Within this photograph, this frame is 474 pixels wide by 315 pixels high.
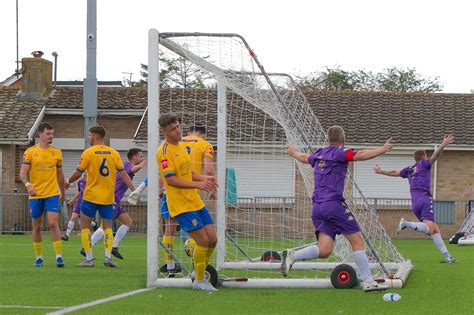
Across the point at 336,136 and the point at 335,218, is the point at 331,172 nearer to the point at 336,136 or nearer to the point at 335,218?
the point at 336,136

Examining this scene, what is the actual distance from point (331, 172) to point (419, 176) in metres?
5.98

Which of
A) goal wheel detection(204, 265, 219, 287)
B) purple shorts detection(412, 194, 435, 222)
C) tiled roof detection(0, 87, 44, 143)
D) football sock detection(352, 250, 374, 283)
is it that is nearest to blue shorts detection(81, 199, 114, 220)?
goal wheel detection(204, 265, 219, 287)

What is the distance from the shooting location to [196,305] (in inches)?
351

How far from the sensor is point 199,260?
1010 centimetres

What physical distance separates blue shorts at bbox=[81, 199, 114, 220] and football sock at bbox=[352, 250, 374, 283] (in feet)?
16.0

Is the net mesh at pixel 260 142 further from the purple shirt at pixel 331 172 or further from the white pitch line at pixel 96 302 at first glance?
the white pitch line at pixel 96 302

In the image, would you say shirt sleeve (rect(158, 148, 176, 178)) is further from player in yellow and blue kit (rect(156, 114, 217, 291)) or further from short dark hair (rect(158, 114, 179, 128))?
short dark hair (rect(158, 114, 179, 128))

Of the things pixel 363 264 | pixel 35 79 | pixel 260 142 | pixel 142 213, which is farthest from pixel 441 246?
pixel 35 79

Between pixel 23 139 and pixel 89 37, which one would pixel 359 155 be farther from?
pixel 23 139

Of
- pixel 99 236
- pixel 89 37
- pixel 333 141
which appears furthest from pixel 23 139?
pixel 333 141

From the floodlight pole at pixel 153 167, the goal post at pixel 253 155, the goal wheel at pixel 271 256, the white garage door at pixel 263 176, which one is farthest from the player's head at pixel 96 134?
the goal wheel at pixel 271 256

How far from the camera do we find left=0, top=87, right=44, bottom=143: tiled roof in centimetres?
2967

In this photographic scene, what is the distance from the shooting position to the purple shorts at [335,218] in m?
9.87

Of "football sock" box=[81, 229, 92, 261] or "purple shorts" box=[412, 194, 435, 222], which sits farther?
"purple shorts" box=[412, 194, 435, 222]
